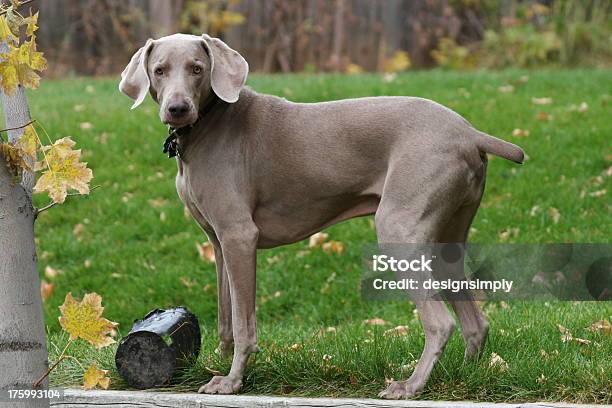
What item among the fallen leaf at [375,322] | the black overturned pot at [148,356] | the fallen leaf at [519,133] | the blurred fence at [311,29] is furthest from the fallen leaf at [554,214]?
the blurred fence at [311,29]

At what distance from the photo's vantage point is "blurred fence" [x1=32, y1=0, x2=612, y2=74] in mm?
15047

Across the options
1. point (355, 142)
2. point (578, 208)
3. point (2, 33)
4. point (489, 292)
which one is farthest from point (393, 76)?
point (2, 33)

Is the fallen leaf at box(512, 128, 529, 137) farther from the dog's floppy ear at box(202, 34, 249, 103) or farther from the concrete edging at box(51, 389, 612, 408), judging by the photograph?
the concrete edging at box(51, 389, 612, 408)

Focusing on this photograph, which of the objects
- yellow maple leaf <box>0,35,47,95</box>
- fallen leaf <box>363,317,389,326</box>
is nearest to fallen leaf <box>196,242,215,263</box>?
fallen leaf <box>363,317,389,326</box>

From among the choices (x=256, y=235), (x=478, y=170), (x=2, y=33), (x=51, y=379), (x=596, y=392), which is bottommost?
(x=51, y=379)

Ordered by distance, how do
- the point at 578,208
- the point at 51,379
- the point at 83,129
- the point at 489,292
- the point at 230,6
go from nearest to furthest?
the point at 51,379 → the point at 489,292 → the point at 578,208 → the point at 83,129 → the point at 230,6

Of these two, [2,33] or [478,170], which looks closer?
[2,33]

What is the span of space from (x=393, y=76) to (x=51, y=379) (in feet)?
26.4

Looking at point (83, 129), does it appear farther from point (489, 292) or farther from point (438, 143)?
point (438, 143)

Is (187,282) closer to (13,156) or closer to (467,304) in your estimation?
(467,304)

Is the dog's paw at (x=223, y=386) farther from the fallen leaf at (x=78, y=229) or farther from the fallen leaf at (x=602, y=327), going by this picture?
the fallen leaf at (x=78, y=229)

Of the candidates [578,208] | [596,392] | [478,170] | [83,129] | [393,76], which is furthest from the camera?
[393,76]

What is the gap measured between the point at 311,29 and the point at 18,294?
11895mm

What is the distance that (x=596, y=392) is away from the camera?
13.0ft
